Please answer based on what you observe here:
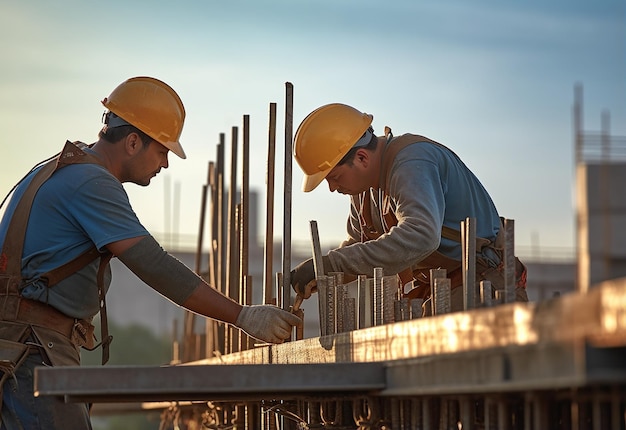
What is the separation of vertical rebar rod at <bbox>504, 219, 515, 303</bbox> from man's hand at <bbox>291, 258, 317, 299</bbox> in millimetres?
2605

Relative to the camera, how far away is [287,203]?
7137 mm

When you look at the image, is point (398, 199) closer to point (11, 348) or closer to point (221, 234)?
point (11, 348)

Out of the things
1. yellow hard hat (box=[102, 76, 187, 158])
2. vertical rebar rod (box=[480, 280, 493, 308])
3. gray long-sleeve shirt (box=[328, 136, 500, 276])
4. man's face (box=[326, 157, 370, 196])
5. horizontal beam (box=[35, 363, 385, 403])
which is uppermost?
yellow hard hat (box=[102, 76, 187, 158])

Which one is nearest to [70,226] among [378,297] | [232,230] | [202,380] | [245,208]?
[378,297]

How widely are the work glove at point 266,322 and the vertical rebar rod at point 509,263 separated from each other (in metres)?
2.16

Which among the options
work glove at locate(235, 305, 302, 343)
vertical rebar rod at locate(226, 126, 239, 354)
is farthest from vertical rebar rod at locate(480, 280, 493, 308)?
vertical rebar rod at locate(226, 126, 239, 354)

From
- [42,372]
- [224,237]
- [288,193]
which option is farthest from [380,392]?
[224,237]

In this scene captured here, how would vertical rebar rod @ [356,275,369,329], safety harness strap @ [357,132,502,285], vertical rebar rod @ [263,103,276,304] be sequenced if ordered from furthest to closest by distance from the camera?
vertical rebar rod @ [263,103,276,304] < safety harness strap @ [357,132,502,285] < vertical rebar rod @ [356,275,369,329]

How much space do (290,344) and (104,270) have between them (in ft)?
3.40

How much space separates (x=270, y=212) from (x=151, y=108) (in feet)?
3.72

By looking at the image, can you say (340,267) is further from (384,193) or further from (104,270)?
(104,270)

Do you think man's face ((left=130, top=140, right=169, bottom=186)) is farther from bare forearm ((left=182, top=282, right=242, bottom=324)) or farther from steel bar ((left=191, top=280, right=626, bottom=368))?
steel bar ((left=191, top=280, right=626, bottom=368))

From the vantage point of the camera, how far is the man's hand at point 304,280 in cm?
701

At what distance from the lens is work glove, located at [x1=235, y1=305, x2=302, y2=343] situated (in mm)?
6375
